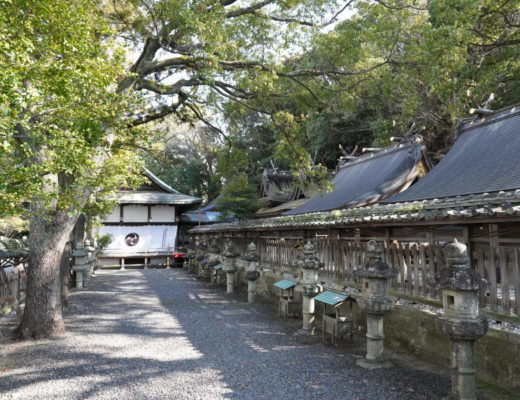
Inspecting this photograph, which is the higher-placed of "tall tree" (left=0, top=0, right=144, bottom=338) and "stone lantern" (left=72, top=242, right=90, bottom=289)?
"tall tree" (left=0, top=0, right=144, bottom=338)

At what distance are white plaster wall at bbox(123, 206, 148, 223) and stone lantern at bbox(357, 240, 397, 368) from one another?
874 inches

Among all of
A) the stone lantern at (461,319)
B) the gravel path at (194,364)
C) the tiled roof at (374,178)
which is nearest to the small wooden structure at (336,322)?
the gravel path at (194,364)

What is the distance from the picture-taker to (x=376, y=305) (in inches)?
231

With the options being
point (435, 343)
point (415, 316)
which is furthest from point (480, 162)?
point (435, 343)

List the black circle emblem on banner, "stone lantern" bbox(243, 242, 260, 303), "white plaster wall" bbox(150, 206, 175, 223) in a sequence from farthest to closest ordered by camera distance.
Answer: "white plaster wall" bbox(150, 206, 175, 223) < the black circle emblem on banner < "stone lantern" bbox(243, 242, 260, 303)

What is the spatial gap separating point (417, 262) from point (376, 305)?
1.04 metres

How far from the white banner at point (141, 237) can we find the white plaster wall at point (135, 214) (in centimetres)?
49

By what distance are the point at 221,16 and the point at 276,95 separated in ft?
12.6

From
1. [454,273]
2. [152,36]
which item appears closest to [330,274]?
[454,273]

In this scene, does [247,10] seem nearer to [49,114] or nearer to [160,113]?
[160,113]

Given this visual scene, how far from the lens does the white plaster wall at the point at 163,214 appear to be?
26250 millimetres

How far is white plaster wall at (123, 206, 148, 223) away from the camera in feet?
83.8

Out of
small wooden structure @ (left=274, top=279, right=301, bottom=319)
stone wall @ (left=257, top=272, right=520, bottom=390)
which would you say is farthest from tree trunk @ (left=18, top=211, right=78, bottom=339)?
stone wall @ (left=257, top=272, right=520, bottom=390)

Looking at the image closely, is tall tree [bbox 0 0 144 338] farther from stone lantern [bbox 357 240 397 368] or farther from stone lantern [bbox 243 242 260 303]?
stone lantern [bbox 243 242 260 303]
